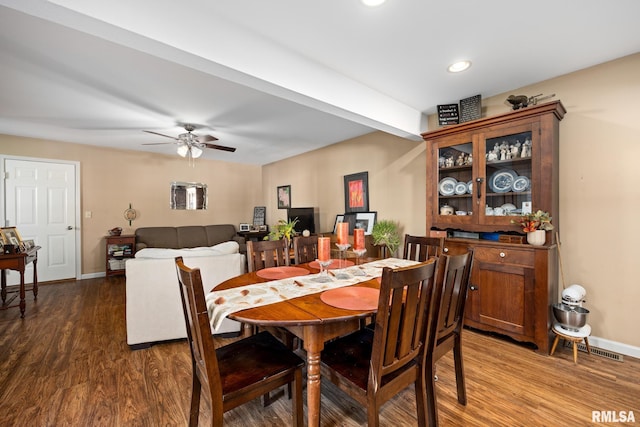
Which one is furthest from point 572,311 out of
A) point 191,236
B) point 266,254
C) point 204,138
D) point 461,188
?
point 191,236

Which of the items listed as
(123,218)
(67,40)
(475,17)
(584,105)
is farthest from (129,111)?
(584,105)

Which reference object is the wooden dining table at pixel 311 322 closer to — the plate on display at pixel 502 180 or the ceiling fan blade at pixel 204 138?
the plate on display at pixel 502 180

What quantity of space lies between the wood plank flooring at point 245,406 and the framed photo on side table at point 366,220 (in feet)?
6.06

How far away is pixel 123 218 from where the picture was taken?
524cm

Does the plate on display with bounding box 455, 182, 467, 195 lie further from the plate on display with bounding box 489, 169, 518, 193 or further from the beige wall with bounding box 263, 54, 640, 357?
the beige wall with bounding box 263, 54, 640, 357

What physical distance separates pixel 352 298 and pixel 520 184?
6.89 ft

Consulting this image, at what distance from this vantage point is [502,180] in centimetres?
260

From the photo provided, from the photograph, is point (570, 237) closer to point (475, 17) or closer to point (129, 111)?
point (475, 17)

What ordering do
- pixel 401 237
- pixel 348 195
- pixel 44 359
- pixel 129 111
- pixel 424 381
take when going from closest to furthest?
pixel 424 381 < pixel 44 359 < pixel 129 111 < pixel 401 237 < pixel 348 195

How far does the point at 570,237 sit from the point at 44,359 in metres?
4.58

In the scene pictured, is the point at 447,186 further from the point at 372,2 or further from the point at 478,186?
the point at 372,2

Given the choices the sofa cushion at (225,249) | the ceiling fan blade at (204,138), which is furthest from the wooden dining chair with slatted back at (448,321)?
the ceiling fan blade at (204,138)

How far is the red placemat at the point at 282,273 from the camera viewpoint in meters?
1.84

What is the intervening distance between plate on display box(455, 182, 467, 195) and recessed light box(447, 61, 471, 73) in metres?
1.10
